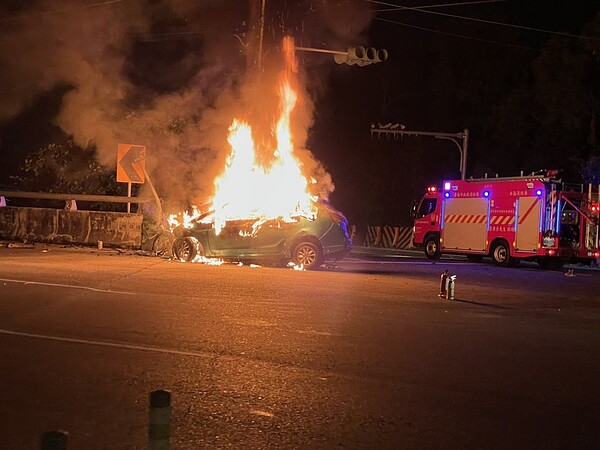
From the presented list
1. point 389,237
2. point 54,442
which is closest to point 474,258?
point 389,237

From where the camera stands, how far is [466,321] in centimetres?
982

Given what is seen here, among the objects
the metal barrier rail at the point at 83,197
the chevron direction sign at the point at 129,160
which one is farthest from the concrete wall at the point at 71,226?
the chevron direction sign at the point at 129,160

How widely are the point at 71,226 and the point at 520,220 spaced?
1306cm

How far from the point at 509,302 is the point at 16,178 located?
67.2 feet

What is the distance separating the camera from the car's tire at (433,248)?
2417 cm

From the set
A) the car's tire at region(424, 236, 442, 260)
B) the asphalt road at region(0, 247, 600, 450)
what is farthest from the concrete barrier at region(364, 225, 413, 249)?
the asphalt road at region(0, 247, 600, 450)

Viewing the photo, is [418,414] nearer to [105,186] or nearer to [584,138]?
[105,186]

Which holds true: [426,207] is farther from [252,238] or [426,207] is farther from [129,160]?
[129,160]

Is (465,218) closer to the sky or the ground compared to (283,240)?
closer to the sky

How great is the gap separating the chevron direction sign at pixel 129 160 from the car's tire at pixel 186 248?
332 centimetres

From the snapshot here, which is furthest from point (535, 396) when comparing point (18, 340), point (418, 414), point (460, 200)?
point (460, 200)

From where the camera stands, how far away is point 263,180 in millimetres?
18406

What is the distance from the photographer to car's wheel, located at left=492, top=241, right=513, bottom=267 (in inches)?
842

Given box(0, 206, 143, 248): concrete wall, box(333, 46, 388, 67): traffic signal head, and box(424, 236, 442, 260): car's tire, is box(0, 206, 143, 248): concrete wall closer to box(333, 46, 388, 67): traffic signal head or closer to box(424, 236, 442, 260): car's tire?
box(333, 46, 388, 67): traffic signal head
